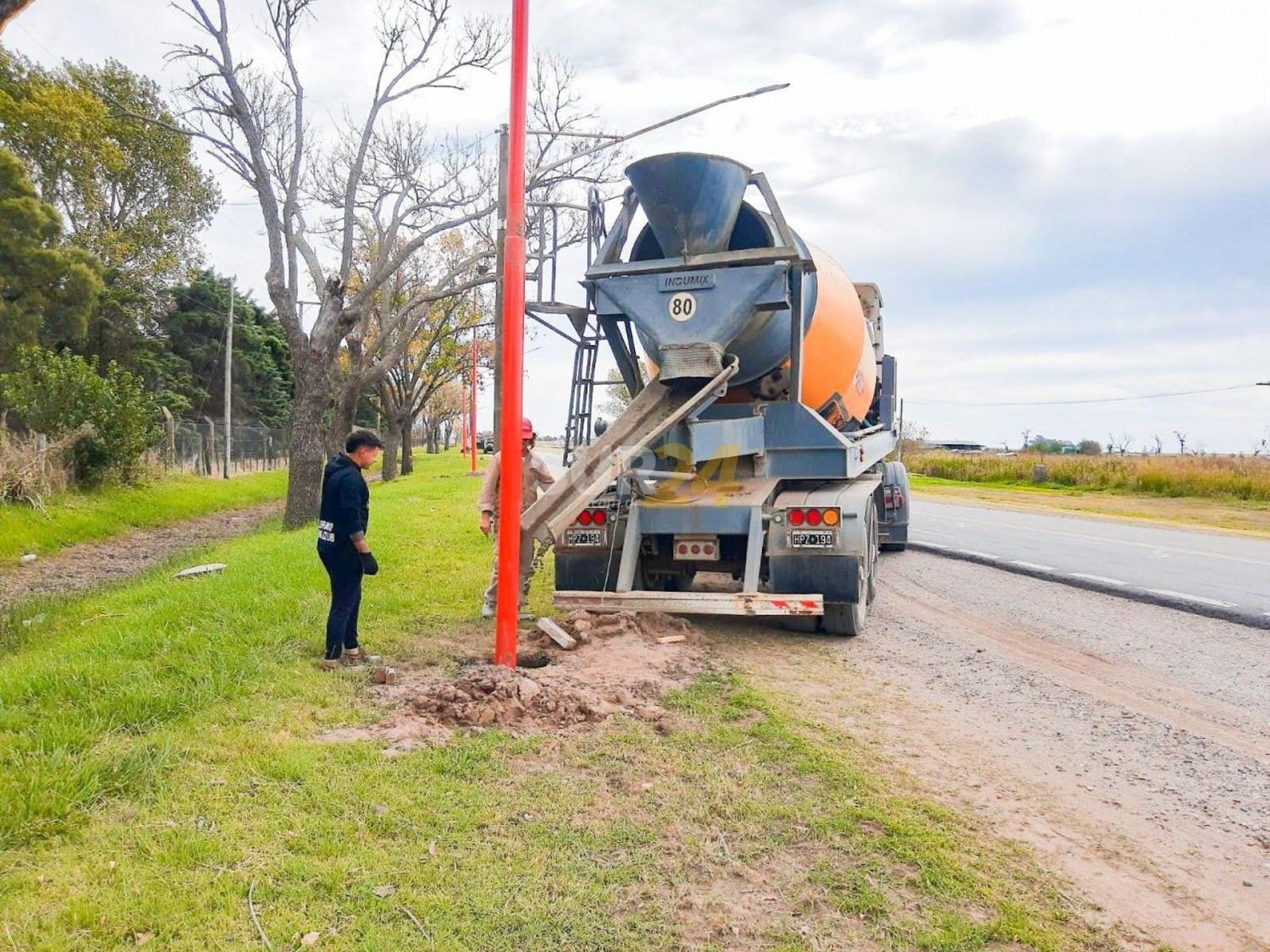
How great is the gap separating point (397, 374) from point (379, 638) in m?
28.7

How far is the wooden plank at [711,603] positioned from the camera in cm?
673

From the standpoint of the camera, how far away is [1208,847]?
11.9ft

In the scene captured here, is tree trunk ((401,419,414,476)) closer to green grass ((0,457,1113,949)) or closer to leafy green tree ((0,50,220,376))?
leafy green tree ((0,50,220,376))

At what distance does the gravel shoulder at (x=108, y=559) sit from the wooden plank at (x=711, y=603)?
7.57m

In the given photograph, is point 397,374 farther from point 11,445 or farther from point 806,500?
point 806,500

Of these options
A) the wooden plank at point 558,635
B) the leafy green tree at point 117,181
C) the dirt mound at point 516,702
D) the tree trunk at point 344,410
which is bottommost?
the dirt mound at point 516,702

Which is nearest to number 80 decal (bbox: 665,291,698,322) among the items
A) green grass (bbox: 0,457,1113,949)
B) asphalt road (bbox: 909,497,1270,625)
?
green grass (bbox: 0,457,1113,949)

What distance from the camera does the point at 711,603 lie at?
266 inches

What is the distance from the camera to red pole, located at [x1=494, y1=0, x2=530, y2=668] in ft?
18.3

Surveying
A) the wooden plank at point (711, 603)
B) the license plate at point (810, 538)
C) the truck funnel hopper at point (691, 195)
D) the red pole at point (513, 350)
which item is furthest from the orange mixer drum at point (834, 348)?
the red pole at point (513, 350)

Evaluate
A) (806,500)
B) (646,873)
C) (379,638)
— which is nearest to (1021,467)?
(806,500)

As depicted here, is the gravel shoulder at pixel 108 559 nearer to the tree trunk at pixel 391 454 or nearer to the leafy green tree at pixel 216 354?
the tree trunk at pixel 391 454

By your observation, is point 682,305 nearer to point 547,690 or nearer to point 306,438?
point 547,690

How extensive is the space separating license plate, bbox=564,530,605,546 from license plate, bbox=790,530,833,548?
1599mm
